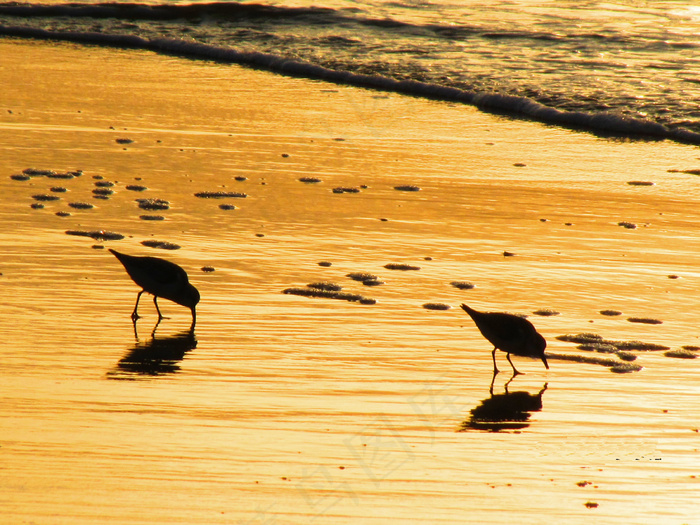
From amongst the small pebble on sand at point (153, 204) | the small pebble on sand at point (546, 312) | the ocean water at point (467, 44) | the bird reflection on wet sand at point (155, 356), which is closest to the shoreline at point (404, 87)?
the ocean water at point (467, 44)

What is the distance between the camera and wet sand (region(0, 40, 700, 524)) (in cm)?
427

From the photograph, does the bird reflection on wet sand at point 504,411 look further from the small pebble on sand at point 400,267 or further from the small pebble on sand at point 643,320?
the small pebble on sand at point 400,267

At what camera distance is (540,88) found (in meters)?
15.9

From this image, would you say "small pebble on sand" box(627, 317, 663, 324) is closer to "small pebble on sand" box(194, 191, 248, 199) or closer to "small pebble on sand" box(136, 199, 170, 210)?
"small pebble on sand" box(194, 191, 248, 199)

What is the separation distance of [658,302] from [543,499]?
131 inches

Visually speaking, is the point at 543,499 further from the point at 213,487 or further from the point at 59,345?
the point at 59,345

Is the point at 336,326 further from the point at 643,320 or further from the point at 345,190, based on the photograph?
the point at 345,190

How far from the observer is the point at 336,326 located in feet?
21.1

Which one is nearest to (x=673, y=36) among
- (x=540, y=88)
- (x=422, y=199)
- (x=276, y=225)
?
(x=540, y=88)

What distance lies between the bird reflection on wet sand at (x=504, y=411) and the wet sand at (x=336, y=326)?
0.06 feet

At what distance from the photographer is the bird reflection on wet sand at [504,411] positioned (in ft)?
16.9

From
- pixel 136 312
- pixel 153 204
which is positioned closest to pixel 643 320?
pixel 136 312

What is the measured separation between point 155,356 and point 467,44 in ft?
50.7

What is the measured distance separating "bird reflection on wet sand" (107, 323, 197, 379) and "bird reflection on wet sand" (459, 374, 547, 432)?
5.93ft
